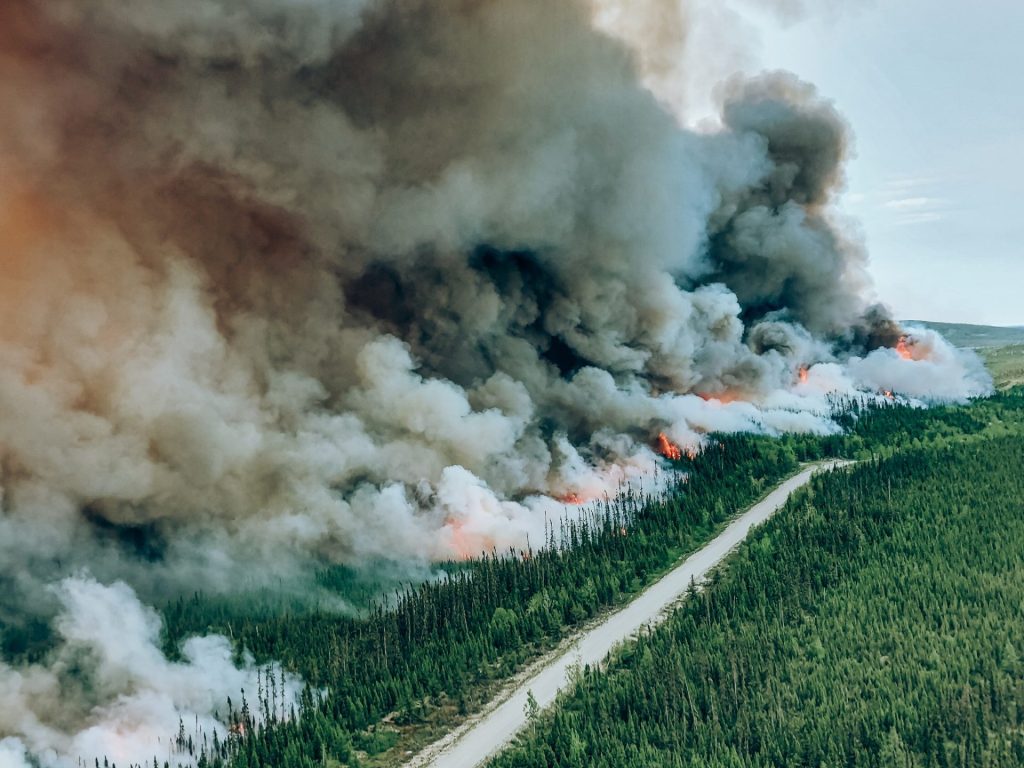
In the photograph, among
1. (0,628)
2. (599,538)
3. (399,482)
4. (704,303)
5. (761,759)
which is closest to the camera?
(761,759)

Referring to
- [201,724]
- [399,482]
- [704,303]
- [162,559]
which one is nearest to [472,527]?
[399,482]

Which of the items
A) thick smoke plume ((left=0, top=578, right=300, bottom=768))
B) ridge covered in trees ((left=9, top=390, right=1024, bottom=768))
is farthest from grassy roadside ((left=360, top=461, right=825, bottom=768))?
thick smoke plume ((left=0, top=578, right=300, bottom=768))

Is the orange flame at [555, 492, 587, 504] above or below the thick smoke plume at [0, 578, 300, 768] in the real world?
above

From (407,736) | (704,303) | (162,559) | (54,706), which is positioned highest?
(704,303)

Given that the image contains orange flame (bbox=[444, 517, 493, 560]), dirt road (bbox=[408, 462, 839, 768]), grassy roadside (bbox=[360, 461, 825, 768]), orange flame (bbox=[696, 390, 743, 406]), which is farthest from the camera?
orange flame (bbox=[696, 390, 743, 406])

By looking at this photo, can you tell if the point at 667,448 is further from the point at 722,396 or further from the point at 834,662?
the point at 834,662

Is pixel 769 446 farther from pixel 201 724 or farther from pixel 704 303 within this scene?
pixel 201 724

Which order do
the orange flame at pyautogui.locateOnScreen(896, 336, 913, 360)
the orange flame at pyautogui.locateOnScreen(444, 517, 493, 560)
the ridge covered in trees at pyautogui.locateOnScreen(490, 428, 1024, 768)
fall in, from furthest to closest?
the orange flame at pyautogui.locateOnScreen(896, 336, 913, 360), the orange flame at pyautogui.locateOnScreen(444, 517, 493, 560), the ridge covered in trees at pyautogui.locateOnScreen(490, 428, 1024, 768)

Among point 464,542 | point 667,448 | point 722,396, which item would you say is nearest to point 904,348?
point 722,396

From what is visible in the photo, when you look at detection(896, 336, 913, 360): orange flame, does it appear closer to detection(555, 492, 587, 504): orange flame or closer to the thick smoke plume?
detection(555, 492, 587, 504): orange flame
